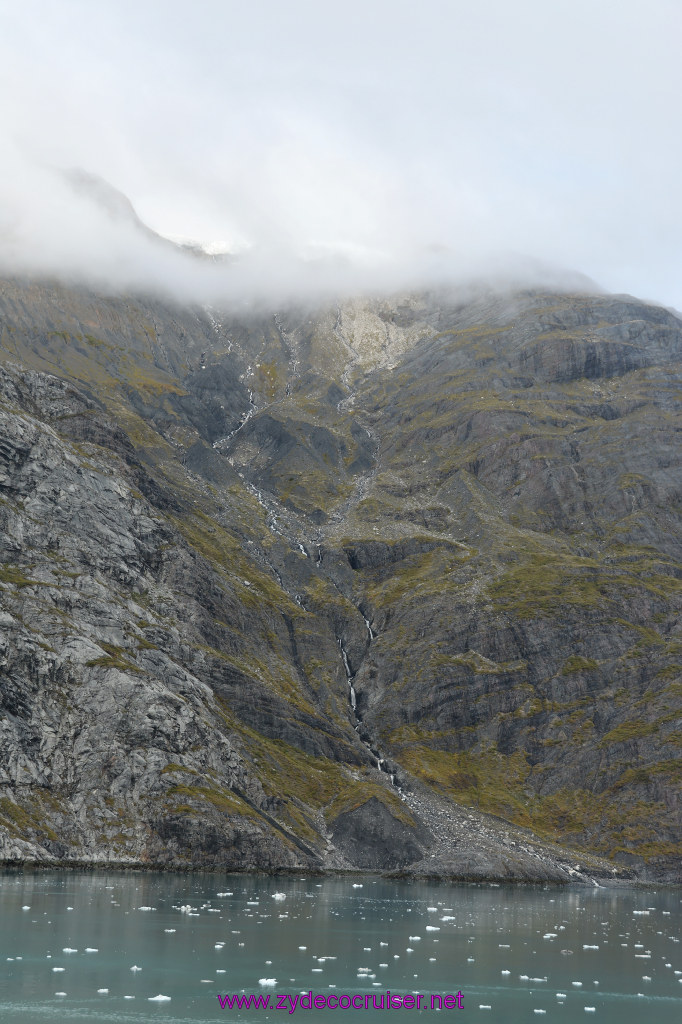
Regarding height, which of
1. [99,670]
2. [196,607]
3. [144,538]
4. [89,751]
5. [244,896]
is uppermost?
[144,538]

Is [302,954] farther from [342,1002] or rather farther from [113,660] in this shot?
[113,660]

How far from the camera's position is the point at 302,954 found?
59.6 m

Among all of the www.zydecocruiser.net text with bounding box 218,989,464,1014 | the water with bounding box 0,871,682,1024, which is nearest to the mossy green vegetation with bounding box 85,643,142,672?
the water with bounding box 0,871,682,1024

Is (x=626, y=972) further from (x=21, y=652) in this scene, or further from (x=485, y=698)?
(x=485, y=698)

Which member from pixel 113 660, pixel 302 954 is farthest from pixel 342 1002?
pixel 113 660

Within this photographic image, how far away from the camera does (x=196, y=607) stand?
588ft

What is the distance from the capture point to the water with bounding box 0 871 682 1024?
4588cm

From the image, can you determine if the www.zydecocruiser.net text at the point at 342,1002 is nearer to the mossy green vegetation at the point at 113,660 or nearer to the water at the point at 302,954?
the water at the point at 302,954

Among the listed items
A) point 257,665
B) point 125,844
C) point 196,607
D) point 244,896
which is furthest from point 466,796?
point 244,896

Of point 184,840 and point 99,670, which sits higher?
point 99,670

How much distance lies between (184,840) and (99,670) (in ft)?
89.2

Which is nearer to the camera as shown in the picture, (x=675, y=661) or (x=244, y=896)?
(x=244, y=896)

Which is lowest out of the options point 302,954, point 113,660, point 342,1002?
point 302,954

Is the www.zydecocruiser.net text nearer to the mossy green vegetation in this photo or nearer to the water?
the water
